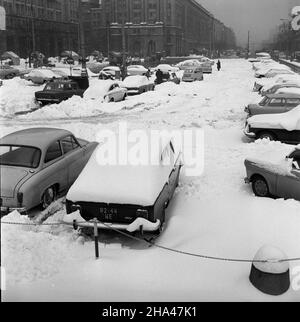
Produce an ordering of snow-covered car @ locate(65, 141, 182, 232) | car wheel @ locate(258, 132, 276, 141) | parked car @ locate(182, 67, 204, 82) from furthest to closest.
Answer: parked car @ locate(182, 67, 204, 82) < car wheel @ locate(258, 132, 276, 141) < snow-covered car @ locate(65, 141, 182, 232)

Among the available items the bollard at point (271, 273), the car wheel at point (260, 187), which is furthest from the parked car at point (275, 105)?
the bollard at point (271, 273)

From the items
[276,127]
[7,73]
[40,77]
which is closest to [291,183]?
[276,127]

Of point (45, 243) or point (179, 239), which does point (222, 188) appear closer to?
point (179, 239)

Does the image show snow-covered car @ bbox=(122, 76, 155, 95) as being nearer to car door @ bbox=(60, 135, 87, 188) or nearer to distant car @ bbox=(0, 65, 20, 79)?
car door @ bbox=(60, 135, 87, 188)

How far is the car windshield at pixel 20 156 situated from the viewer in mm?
8914

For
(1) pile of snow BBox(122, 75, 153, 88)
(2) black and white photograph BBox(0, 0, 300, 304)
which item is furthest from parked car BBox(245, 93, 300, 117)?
(1) pile of snow BBox(122, 75, 153, 88)

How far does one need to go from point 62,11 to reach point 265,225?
100527 mm

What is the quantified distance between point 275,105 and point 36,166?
448 inches

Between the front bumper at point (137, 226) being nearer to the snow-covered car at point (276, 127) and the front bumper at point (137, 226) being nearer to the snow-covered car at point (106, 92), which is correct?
the snow-covered car at point (276, 127)

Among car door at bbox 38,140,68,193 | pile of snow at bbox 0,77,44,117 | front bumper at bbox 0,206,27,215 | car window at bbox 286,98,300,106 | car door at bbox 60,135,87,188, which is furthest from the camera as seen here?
pile of snow at bbox 0,77,44,117

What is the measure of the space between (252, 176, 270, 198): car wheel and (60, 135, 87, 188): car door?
156 inches

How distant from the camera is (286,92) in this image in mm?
19297

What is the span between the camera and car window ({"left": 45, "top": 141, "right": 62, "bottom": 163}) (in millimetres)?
9219
